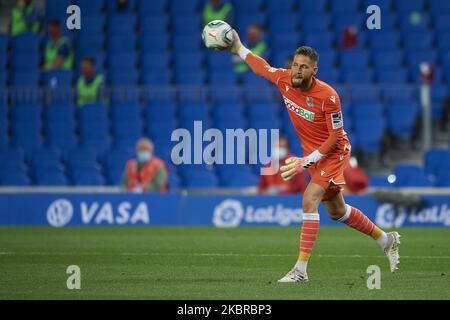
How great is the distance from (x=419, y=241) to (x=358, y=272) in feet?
14.7

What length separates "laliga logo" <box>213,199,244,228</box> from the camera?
1955 cm

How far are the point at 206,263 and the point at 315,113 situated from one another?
2.50m

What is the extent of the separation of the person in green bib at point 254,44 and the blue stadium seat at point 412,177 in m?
4.77

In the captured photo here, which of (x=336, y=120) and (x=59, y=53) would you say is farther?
(x=59, y=53)

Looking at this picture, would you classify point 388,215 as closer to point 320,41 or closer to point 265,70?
point 320,41

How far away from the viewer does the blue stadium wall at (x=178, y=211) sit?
1925 centimetres

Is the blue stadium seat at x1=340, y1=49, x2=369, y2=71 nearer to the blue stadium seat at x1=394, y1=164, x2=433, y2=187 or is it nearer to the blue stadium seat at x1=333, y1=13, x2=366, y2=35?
the blue stadium seat at x1=333, y1=13, x2=366, y2=35

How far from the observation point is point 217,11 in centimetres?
A: 2452

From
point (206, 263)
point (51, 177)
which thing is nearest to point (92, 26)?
point (51, 177)

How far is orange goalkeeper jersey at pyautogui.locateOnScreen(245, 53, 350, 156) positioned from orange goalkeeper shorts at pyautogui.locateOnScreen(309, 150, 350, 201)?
0.07 meters

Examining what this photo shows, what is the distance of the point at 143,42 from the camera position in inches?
963

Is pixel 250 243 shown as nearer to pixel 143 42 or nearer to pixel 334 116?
pixel 334 116

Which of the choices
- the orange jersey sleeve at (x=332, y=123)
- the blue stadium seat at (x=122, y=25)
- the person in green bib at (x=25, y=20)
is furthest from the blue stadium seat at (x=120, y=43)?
the orange jersey sleeve at (x=332, y=123)
